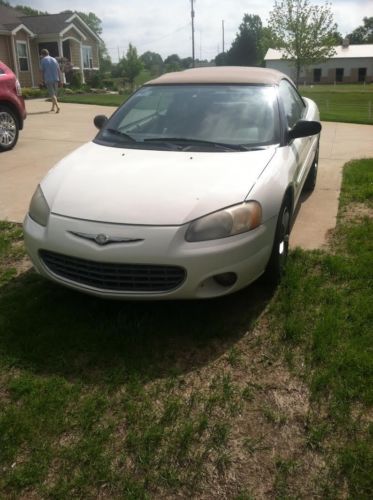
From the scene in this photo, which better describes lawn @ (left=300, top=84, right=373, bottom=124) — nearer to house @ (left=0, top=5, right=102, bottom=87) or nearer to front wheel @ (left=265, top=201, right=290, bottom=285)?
front wheel @ (left=265, top=201, right=290, bottom=285)

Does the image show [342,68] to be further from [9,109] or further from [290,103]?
[290,103]

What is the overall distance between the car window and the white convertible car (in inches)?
11.7

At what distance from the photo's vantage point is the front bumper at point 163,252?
2.75 m

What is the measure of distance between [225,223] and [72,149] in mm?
6498

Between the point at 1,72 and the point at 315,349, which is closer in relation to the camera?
the point at 315,349

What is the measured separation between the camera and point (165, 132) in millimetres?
3963

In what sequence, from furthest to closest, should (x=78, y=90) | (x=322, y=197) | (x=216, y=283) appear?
(x=78, y=90) < (x=322, y=197) < (x=216, y=283)

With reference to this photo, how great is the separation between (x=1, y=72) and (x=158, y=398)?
24.9 ft

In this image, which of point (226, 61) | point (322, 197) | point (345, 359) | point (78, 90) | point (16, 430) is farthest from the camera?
point (226, 61)

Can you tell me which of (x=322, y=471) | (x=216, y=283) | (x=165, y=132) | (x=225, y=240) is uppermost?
(x=165, y=132)

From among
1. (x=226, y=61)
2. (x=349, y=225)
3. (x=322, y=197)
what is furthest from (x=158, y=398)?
(x=226, y=61)

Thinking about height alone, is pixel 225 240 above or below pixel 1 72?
below

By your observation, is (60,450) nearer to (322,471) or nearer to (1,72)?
(322,471)

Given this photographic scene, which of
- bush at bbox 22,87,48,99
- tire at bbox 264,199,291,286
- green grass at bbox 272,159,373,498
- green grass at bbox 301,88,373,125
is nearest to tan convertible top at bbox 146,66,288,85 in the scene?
tire at bbox 264,199,291,286
